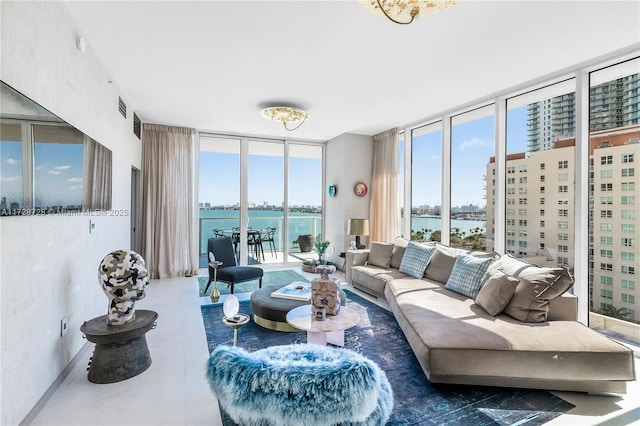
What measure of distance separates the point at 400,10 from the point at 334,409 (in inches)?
88.8

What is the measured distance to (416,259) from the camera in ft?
13.3

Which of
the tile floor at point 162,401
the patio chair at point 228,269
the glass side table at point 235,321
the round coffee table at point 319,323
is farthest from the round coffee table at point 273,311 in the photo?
the glass side table at point 235,321

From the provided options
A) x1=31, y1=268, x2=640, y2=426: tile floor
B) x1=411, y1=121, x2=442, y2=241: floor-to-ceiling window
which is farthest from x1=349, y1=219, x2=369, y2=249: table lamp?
x1=31, y1=268, x2=640, y2=426: tile floor

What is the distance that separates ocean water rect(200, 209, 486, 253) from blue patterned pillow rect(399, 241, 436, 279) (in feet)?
2.87

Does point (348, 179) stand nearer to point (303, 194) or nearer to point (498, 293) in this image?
point (303, 194)

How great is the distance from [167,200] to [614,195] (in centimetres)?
614

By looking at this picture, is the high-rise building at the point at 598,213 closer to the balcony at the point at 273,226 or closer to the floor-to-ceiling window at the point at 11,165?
the balcony at the point at 273,226

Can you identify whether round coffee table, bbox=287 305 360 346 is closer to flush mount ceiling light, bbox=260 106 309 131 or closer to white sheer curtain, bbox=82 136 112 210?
white sheer curtain, bbox=82 136 112 210

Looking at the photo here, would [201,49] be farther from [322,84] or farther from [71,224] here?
[71,224]

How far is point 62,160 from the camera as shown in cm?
209

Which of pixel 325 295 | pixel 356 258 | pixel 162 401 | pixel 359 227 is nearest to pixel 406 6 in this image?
pixel 325 295

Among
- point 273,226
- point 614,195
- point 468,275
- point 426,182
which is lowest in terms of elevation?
point 468,275

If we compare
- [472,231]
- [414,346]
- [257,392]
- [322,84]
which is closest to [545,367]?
[414,346]

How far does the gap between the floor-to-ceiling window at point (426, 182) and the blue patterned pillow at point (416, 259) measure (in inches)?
37.6
